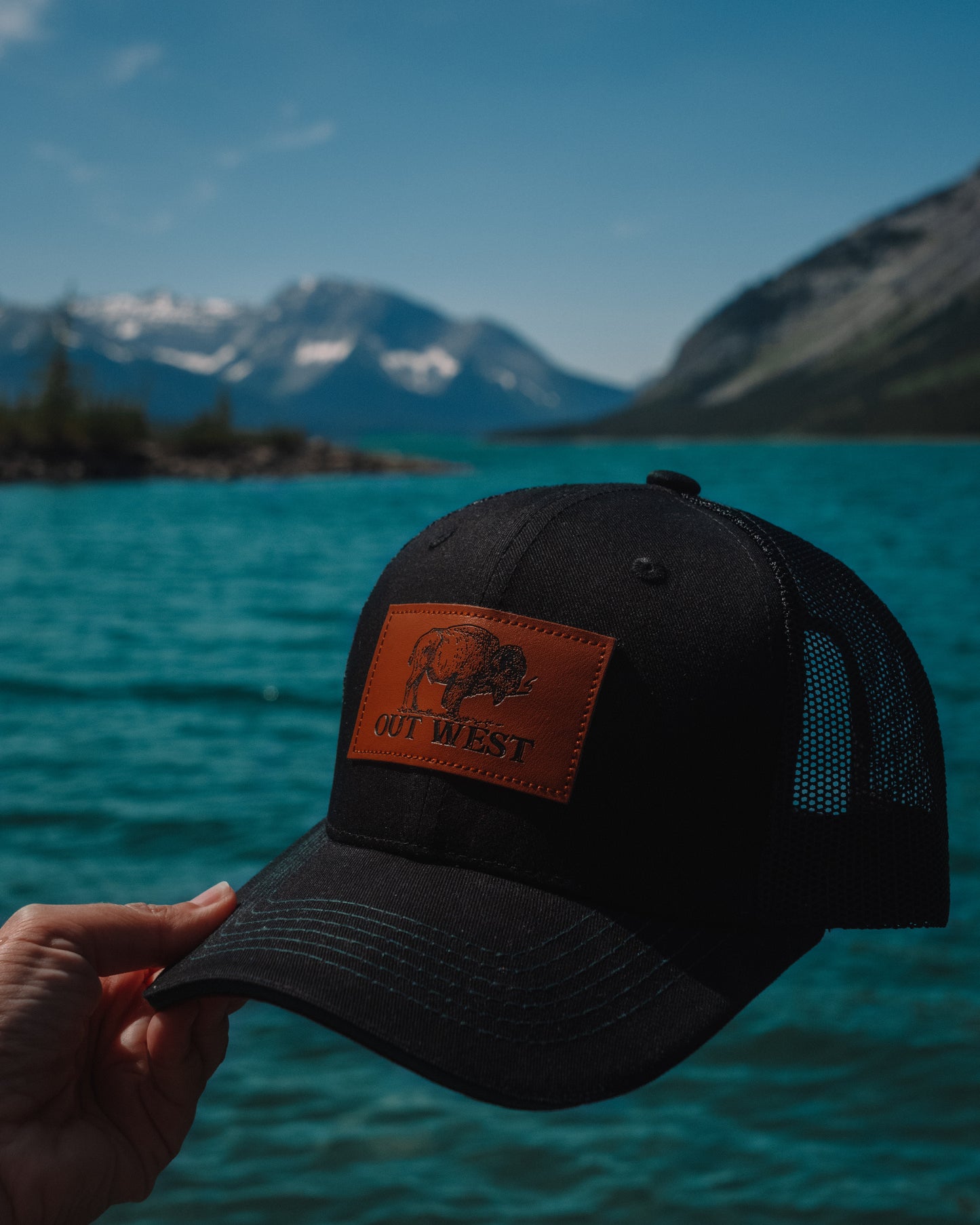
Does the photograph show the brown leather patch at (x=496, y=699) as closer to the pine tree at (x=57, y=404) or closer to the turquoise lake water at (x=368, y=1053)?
the turquoise lake water at (x=368, y=1053)

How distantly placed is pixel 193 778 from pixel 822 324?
18656 centimetres

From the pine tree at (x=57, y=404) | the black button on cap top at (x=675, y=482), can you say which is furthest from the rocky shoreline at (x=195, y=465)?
the black button on cap top at (x=675, y=482)

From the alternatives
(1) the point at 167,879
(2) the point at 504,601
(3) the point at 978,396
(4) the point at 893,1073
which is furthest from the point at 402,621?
(3) the point at 978,396

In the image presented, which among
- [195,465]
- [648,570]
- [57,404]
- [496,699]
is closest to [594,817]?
[496,699]

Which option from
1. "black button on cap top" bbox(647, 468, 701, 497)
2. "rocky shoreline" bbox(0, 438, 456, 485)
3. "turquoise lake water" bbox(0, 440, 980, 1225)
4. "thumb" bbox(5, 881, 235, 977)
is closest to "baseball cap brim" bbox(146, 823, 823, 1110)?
"thumb" bbox(5, 881, 235, 977)

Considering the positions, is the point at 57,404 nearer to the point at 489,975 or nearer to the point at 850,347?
the point at 489,975

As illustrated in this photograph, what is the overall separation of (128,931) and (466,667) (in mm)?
637

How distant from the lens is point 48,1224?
58.4 inches

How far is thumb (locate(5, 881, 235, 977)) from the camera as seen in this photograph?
1526 millimetres

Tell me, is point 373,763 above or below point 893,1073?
above

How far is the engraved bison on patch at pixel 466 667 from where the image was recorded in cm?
139

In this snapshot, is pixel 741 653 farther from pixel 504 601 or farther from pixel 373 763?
pixel 373 763

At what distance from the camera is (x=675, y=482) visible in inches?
67.7

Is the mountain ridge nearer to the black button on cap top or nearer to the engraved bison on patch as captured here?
the black button on cap top
